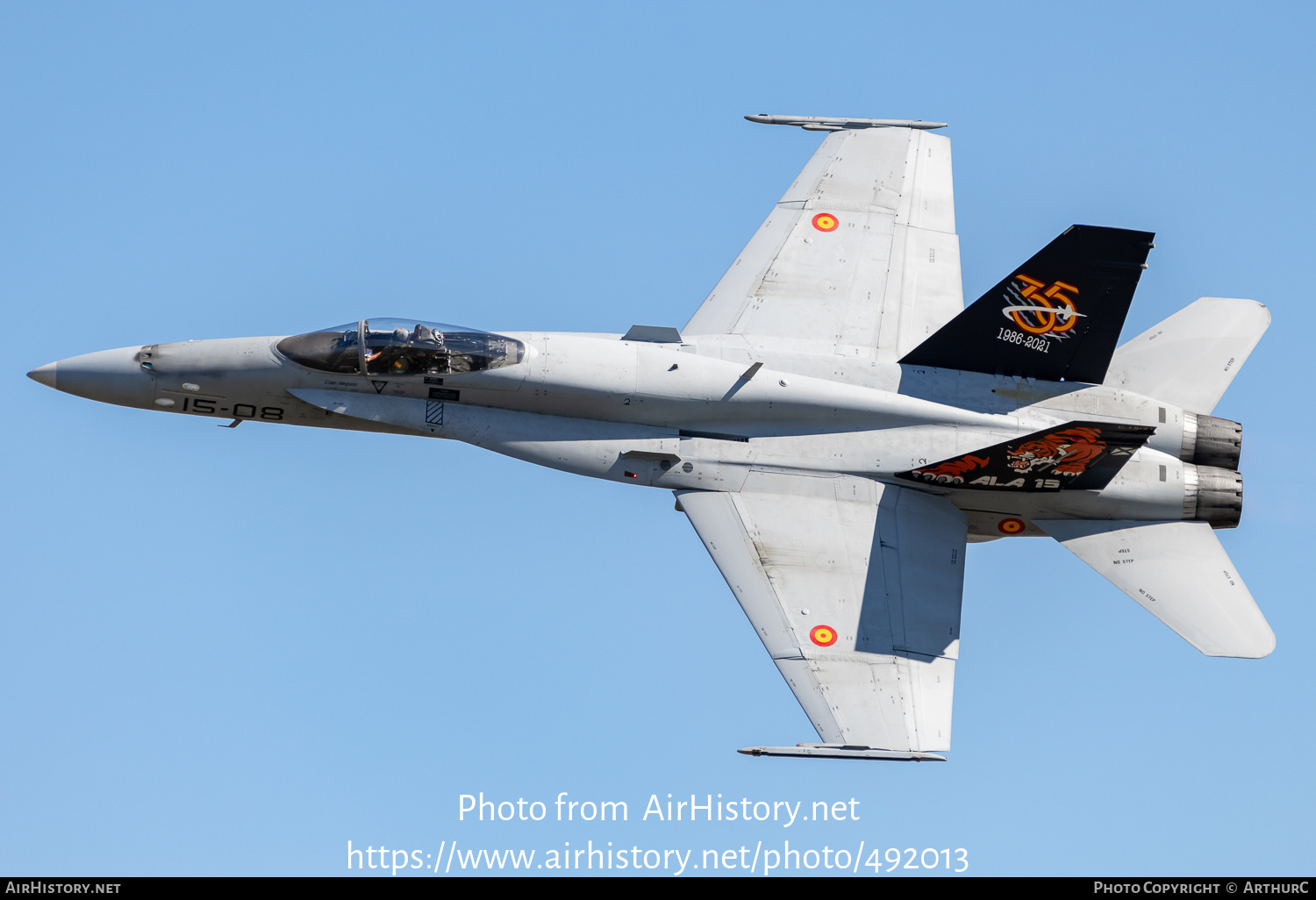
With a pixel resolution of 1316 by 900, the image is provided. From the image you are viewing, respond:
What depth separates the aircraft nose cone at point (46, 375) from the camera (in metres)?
19.9

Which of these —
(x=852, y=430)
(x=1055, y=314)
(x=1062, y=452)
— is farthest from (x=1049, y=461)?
(x=852, y=430)

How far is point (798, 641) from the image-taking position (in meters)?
19.2

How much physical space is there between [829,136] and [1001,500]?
658 centimetres

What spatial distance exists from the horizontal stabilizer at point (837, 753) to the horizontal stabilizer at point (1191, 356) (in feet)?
20.3

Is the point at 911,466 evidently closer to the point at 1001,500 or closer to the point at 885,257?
the point at 1001,500

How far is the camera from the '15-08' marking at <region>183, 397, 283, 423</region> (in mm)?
19938

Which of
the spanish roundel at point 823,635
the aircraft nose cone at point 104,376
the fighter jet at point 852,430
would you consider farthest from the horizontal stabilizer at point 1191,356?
the aircraft nose cone at point 104,376

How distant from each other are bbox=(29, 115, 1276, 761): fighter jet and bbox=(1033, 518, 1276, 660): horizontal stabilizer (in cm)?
3

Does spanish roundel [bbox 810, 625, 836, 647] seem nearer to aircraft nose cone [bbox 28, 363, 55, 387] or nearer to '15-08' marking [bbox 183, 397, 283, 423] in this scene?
'15-08' marking [bbox 183, 397, 283, 423]

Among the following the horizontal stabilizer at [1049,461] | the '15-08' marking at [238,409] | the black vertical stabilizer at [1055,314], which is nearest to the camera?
the horizontal stabilizer at [1049,461]

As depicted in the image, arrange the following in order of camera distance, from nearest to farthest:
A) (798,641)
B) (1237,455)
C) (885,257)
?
(798,641)
(1237,455)
(885,257)

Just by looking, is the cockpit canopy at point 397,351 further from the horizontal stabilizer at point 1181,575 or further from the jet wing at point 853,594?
the horizontal stabilizer at point 1181,575

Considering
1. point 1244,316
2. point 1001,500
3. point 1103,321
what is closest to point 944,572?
point 1001,500

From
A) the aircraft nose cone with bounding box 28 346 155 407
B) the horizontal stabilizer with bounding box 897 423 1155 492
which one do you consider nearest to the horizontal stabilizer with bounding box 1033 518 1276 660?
the horizontal stabilizer with bounding box 897 423 1155 492
